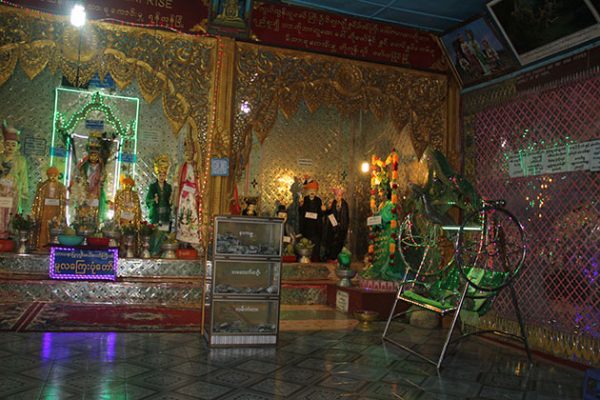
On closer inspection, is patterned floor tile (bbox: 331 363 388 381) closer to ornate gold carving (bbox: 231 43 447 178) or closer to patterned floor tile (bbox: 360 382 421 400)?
patterned floor tile (bbox: 360 382 421 400)

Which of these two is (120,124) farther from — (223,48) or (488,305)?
(488,305)

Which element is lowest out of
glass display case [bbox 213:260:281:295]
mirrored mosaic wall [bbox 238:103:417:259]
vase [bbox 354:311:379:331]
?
vase [bbox 354:311:379:331]

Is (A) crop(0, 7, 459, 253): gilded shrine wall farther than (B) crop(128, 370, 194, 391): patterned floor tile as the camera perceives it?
Yes

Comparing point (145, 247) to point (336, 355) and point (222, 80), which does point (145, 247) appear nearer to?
point (222, 80)

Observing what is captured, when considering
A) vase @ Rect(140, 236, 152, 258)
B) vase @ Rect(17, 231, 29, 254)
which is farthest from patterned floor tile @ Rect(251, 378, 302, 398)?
vase @ Rect(17, 231, 29, 254)

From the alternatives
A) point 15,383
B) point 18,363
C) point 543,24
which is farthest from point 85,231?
point 543,24

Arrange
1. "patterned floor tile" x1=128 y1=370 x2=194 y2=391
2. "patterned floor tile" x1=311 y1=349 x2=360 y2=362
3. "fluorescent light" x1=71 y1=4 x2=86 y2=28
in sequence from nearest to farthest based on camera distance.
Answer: "patterned floor tile" x1=128 y1=370 x2=194 y2=391 → "patterned floor tile" x1=311 y1=349 x2=360 y2=362 → "fluorescent light" x1=71 y1=4 x2=86 y2=28

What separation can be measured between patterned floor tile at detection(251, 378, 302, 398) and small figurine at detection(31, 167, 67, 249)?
4.94 meters

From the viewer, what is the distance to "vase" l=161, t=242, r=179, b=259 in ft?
24.1

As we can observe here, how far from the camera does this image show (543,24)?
5355 mm

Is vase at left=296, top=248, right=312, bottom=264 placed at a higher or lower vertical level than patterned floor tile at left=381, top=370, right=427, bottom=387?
higher

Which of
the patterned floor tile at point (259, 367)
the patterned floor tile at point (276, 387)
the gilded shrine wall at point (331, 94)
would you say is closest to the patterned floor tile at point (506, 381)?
the patterned floor tile at point (276, 387)

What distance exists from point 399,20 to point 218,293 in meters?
4.61

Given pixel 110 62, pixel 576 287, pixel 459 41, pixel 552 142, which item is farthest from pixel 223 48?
pixel 576 287
